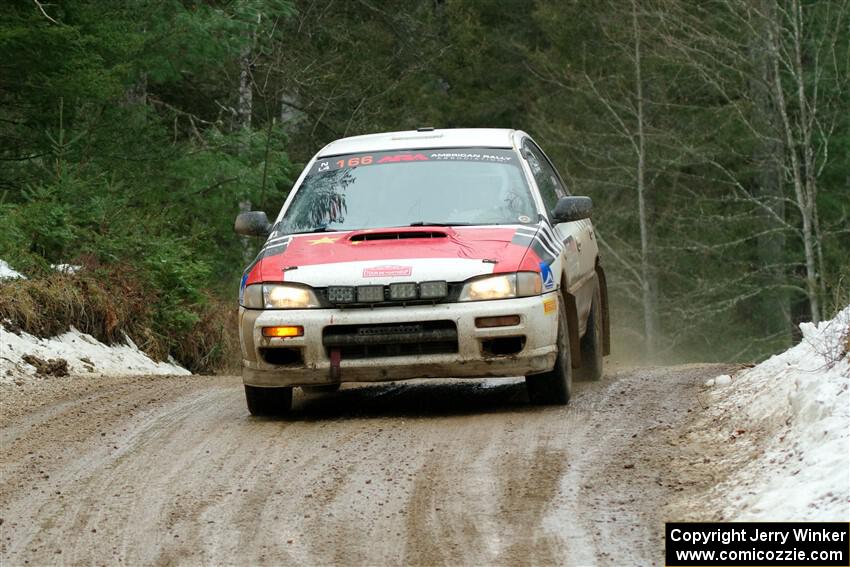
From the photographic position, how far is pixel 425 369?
8.41 m

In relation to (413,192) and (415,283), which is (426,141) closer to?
(413,192)

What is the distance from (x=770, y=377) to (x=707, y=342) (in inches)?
1097

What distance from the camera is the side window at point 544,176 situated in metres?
9.84

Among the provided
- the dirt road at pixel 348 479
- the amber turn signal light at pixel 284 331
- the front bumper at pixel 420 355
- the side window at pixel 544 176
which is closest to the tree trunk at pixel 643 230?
the side window at pixel 544 176

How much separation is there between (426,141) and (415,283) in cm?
197

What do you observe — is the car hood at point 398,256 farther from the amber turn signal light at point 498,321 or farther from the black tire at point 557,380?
the black tire at point 557,380

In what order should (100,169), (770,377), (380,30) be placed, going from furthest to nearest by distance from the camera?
(380,30) → (100,169) → (770,377)

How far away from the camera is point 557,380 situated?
8.77 metres

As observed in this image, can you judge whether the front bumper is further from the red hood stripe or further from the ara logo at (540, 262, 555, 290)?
the red hood stripe

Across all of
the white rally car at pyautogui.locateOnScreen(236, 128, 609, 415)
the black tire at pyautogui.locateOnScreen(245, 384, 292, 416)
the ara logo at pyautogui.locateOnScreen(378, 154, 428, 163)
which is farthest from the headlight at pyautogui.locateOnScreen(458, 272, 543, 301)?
the ara logo at pyautogui.locateOnScreen(378, 154, 428, 163)

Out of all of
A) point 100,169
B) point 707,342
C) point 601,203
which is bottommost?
point 707,342

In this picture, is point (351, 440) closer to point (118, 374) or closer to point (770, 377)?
point (770, 377)

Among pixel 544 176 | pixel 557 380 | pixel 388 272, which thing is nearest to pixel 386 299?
pixel 388 272

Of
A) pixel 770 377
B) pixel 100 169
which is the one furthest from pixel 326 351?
pixel 100 169
